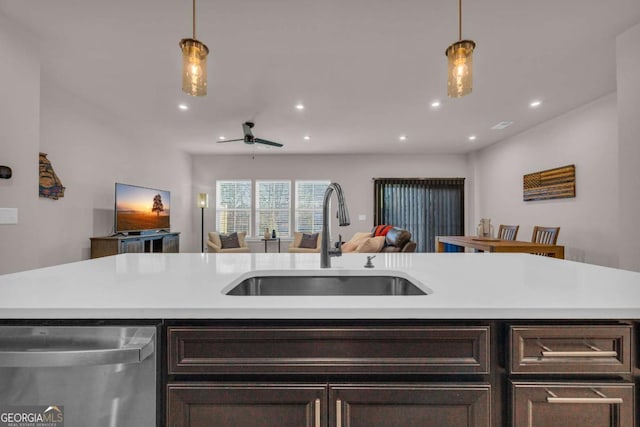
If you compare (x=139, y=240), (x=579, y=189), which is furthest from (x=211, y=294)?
(x=579, y=189)

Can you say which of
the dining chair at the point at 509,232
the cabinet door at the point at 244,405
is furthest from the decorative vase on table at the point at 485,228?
the cabinet door at the point at 244,405

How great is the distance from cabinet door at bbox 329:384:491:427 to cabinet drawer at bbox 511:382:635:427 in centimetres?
8

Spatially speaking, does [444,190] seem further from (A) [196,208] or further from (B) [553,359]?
(B) [553,359]

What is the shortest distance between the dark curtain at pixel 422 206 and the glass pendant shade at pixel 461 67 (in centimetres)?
Result: 573

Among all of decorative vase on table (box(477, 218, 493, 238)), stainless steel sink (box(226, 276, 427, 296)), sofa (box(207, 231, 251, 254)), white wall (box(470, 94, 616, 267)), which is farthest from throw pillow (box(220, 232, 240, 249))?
white wall (box(470, 94, 616, 267))

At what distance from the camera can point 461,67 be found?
4.69ft

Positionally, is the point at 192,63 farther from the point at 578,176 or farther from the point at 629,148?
the point at 578,176

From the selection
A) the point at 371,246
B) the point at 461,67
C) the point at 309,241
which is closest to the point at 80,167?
the point at 309,241

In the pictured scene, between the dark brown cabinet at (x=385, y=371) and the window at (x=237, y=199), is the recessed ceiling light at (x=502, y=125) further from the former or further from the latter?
the window at (x=237, y=199)

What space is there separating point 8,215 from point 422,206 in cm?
676

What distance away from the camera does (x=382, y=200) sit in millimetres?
7137

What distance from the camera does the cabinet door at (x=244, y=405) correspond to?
75 centimetres

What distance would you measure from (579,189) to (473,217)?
2.92m

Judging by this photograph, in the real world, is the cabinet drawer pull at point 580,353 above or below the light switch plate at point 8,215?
below
